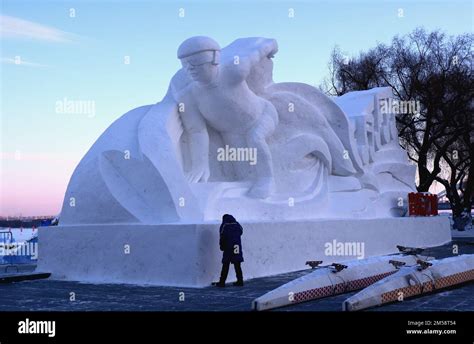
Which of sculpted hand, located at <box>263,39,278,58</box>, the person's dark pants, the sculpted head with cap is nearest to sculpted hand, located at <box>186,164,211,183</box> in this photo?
the sculpted head with cap

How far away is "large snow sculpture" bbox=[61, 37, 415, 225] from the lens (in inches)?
450

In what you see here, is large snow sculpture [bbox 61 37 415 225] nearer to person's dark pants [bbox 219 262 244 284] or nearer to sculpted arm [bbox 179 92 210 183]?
sculpted arm [bbox 179 92 210 183]

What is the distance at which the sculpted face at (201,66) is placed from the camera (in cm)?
1169

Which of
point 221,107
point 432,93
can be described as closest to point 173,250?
point 221,107

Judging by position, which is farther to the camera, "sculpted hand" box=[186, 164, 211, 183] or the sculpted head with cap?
"sculpted hand" box=[186, 164, 211, 183]

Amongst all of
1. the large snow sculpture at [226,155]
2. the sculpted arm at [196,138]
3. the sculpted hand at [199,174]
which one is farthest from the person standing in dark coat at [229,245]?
the sculpted arm at [196,138]

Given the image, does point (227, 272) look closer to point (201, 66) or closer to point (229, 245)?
point (229, 245)

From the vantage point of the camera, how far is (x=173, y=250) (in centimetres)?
1047

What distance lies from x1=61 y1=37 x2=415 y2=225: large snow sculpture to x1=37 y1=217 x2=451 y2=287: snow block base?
40cm

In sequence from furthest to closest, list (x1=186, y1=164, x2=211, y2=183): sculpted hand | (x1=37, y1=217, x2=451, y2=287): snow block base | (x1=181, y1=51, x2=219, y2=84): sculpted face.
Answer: (x1=186, y1=164, x2=211, y2=183): sculpted hand → (x1=181, y1=51, x2=219, y2=84): sculpted face → (x1=37, y1=217, x2=451, y2=287): snow block base

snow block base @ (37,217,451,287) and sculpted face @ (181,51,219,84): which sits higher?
sculpted face @ (181,51,219,84)
